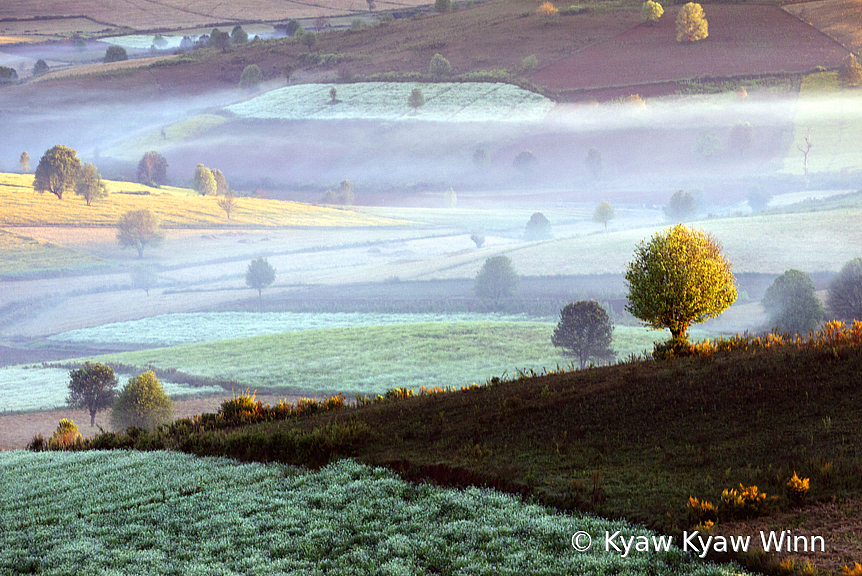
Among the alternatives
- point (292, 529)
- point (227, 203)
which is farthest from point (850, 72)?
point (292, 529)

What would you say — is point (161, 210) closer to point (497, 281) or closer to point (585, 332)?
point (497, 281)

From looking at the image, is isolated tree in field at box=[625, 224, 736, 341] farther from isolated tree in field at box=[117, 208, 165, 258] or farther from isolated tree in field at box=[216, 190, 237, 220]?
isolated tree in field at box=[216, 190, 237, 220]

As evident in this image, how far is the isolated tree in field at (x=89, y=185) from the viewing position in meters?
177

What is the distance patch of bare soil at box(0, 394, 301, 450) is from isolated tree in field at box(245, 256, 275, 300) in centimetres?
6589

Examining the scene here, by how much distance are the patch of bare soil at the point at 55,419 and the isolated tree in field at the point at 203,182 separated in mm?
126998

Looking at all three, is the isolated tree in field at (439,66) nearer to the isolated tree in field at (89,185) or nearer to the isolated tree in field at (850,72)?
the isolated tree in field at (89,185)

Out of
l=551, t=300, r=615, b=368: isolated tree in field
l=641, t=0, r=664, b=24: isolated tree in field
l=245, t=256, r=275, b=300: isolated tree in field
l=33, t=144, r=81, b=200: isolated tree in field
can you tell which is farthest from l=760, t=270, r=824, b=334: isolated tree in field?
l=33, t=144, r=81, b=200: isolated tree in field

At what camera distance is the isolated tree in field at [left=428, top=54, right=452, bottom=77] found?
19225 cm

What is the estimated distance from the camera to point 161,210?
577 ft

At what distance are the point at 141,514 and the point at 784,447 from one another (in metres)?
13.4

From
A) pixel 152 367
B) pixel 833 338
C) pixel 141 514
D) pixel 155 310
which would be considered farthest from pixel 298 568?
pixel 155 310

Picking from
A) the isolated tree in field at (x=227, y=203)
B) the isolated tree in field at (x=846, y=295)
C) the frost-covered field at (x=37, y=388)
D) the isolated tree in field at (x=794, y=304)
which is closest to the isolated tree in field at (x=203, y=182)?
the isolated tree in field at (x=227, y=203)

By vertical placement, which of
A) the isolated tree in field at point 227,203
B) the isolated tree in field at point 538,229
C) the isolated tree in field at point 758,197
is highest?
the isolated tree in field at point 227,203

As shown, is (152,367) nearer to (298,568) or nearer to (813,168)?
(298,568)
